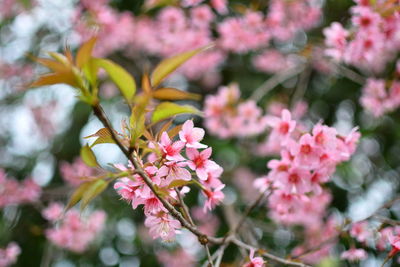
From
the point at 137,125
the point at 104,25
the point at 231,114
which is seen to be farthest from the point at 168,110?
the point at 104,25

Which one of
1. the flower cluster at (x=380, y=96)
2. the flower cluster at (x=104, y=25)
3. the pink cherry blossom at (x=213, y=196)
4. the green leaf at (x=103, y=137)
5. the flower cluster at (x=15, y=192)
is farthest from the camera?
the flower cluster at (x=104, y=25)

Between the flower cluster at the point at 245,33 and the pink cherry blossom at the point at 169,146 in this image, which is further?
the flower cluster at the point at 245,33

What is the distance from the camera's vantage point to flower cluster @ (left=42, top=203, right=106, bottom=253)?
2.29 metres

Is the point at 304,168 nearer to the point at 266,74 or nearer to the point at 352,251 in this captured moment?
the point at 352,251

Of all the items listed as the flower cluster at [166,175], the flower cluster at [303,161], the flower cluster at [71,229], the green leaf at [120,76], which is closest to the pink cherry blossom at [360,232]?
the flower cluster at [303,161]

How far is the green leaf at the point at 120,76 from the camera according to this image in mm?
759

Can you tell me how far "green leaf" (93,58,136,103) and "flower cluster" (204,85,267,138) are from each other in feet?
5.18

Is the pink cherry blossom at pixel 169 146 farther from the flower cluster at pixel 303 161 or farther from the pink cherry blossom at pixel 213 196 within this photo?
the flower cluster at pixel 303 161

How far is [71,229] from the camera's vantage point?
2359 mm

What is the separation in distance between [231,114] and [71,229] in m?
1.17

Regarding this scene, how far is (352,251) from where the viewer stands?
1485mm

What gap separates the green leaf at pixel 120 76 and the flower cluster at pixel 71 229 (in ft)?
5.29

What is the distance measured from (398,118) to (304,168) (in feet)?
7.66

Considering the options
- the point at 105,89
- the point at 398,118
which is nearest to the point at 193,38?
the point at 105,89
